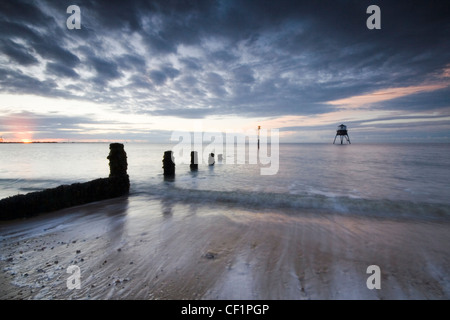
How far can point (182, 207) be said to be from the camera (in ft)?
26.5

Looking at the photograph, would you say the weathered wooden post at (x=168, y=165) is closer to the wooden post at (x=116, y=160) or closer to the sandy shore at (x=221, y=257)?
the wooden post at (x=116, y=160)

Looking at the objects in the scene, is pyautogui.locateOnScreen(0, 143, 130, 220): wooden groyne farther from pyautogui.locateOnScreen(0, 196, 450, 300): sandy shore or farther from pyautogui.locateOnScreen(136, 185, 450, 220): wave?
pyautogui.locateOnScreen(136, 185, 450, 220): wave

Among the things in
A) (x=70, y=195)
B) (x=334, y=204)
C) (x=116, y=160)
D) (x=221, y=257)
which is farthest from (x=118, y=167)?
(x=334, y=204)

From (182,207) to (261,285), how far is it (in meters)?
5.47

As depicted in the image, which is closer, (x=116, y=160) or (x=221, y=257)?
(x=221, y=257)

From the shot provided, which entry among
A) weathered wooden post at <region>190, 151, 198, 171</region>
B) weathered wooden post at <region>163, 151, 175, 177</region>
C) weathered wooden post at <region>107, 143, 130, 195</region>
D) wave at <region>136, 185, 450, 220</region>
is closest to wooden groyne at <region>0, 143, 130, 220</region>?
weathered wooden post at <region>107, 143, 130, 195</region>

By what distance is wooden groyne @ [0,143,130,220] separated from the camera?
21.0ft

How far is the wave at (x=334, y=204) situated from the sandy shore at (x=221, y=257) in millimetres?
1208

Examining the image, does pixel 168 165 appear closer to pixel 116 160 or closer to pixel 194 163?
pixel 194 163

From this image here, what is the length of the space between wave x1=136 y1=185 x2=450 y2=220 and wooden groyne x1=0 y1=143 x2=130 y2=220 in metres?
3.14

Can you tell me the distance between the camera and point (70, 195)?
308 inches

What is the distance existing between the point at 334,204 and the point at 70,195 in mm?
11729
